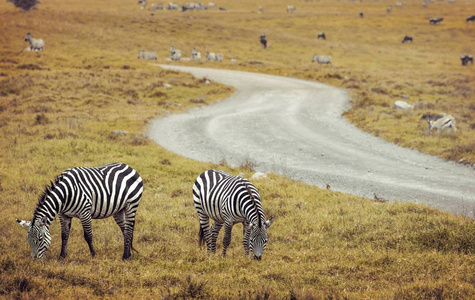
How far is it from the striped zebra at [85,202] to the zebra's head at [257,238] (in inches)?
118

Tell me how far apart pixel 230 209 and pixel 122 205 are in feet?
8.35

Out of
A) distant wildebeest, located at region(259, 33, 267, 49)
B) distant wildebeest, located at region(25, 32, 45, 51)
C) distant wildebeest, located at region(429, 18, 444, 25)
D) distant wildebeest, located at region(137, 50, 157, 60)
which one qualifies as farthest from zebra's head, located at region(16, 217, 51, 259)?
distant wildebeest, located at region(429, 18, 444, 25)

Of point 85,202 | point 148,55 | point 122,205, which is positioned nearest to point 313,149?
point 122,205

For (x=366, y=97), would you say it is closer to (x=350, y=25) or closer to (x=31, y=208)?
(x=31, y=208)

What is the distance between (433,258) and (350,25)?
97667mm

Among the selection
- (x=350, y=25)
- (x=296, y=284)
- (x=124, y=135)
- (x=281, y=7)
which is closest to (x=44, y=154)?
(x=124, y=135)

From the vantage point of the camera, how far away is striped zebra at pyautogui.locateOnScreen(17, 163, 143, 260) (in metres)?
9.12

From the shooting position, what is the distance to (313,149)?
77.5ft

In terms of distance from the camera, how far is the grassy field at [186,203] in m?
8.38

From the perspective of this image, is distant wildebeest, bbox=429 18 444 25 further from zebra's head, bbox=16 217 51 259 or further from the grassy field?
zebra's head, bbox=16 217 51 259

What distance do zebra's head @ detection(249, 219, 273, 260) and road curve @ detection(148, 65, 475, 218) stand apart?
8.09 m

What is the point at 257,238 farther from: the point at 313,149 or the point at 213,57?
the point at 213,57

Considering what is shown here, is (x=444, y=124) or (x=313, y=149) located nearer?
(x=313, y=149)

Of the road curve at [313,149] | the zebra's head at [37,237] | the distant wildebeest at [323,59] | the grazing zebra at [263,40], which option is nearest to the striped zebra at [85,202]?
A: the zebra's head at [37,237]
